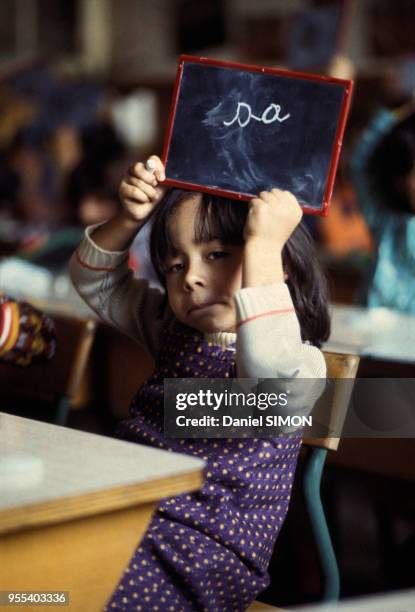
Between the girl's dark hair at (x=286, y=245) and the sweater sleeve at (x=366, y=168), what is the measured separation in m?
1.60

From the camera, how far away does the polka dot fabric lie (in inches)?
50.1

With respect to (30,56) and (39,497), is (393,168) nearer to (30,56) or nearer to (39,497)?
(39,497)

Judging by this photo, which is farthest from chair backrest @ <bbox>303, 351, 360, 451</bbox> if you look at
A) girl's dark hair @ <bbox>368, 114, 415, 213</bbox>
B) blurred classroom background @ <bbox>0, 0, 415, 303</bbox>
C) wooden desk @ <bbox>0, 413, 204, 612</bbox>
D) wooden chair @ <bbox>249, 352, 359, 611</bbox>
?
blurred classroom background @ <bbox>0, 0, 415, 303</bbox>

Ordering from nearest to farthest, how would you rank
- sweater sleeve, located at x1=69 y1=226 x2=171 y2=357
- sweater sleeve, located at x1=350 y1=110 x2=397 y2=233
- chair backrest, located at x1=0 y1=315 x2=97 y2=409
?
sweater sleeve, located at x1=69 y1=226 x2=171 y2=357 < chair backrest, located at x1=0 y1=315 x2=97 y2=409 < sweater sleeve, located at x1=350 y1=110 x2=397 y2=233

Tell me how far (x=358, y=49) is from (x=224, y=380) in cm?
487

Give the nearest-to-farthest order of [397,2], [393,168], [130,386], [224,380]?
1. [224,380]
2. [130,386]
3. [393,168]
4. [397,2]

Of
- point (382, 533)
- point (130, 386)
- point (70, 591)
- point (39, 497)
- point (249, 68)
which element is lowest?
point (382, 533)

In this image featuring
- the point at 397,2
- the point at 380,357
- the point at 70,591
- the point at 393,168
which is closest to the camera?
the point at 70,591

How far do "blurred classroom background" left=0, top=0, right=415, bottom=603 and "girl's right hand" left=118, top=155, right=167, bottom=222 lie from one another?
2.37 ft

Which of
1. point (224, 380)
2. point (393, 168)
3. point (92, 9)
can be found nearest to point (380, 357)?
point (224, 380)

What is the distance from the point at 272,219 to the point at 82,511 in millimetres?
535

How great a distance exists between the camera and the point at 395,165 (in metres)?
2.96

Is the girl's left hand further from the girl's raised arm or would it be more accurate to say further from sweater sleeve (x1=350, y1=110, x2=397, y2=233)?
sweater sleeve (x1=350, y1=110, x2=397, y2=233)

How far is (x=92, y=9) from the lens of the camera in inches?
296
